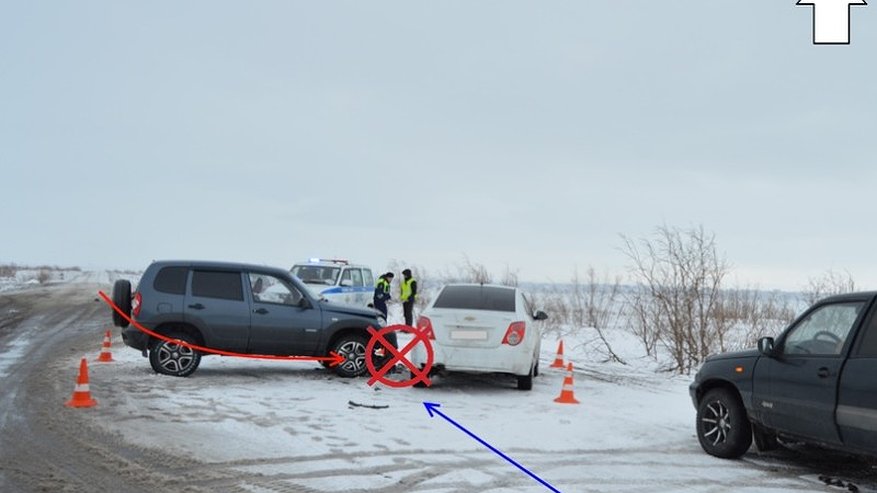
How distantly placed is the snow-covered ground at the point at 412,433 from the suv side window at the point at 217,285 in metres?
1.29

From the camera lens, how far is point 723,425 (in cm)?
771

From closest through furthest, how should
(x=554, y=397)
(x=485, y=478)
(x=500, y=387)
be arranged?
1. (x=485, y=478)
2. (x=554, y=397)
3. (x=500, y=387)

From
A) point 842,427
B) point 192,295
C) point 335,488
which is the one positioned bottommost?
point 335,488

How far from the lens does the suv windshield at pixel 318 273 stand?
21.0 metres

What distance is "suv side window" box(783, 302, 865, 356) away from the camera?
6692 mm

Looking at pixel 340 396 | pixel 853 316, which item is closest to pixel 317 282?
pixel 340 396

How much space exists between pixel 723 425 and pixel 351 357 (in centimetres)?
644

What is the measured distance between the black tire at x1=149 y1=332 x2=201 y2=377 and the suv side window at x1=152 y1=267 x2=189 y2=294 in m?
0.69

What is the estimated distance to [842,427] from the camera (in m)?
6.34

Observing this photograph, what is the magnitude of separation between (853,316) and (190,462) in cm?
588

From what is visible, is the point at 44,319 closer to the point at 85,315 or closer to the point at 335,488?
the point at 85,315

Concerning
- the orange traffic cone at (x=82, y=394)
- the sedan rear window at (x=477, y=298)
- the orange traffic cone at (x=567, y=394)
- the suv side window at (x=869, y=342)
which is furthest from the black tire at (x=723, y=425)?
the orange traffic cone at (x=82, y=394)

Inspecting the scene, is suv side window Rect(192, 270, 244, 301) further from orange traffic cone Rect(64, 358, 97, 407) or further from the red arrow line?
orange traffic cone Rect(64, 358, 97, 407)

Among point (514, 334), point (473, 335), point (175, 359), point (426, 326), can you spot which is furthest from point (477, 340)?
point (175, 359)
